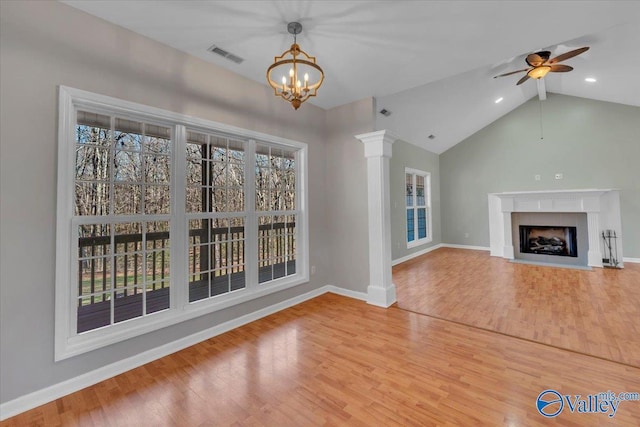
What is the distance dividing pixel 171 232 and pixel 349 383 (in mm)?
2165

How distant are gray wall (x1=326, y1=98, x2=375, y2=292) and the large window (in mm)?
3478

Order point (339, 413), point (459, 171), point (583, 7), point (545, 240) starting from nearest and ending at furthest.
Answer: point (339, 413)
point (583, 7)
point (545, 240)
point (459, 171)

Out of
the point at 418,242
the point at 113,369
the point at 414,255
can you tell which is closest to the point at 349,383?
the point at 113,369

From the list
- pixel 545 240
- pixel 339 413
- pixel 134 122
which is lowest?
pixel 339 413

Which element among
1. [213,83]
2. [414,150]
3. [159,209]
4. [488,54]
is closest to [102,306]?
[159,209]

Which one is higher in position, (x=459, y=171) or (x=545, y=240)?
(x=459, y=171)

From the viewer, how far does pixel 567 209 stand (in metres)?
6.00

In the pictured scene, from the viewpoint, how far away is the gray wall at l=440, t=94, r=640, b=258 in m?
5.89

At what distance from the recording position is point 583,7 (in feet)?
6.85

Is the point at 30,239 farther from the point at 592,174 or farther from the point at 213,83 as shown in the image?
the point at 592,174

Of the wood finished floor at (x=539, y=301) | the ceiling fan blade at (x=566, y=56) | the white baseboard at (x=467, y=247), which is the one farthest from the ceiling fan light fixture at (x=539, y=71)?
the white baseboard at (x=467, y=247)

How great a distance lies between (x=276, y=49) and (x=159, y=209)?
2025 millimetres

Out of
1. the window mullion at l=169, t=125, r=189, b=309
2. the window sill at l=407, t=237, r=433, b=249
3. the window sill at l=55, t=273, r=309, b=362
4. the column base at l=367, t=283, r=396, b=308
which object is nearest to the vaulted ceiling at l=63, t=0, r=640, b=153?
the window mullion at l=169, t=125, r=189, b=309

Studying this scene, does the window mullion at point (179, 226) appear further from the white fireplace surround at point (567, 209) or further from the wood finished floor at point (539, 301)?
the white fireplace surround at point (567, 209)
